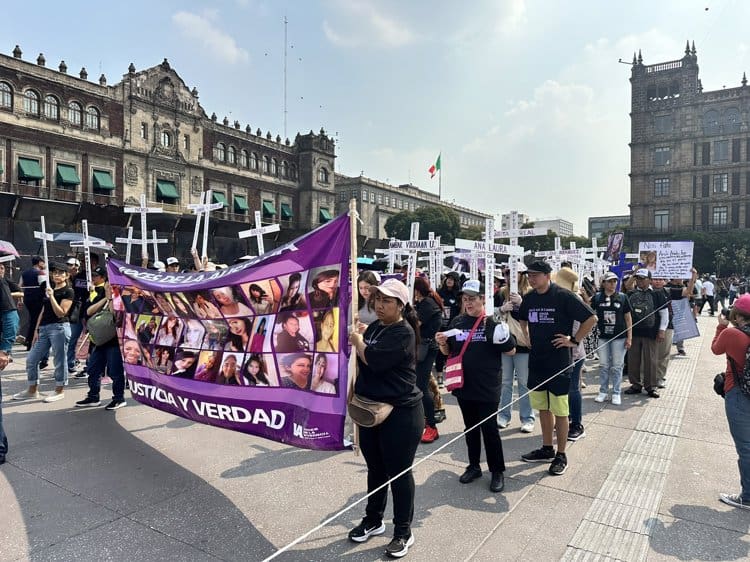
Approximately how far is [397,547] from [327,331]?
1.46m

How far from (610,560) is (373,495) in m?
1.54

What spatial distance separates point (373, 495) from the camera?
3.28 metres

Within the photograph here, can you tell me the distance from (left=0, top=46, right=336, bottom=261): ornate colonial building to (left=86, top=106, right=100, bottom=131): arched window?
8 centimetres

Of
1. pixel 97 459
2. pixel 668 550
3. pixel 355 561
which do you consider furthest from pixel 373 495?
pixel 97 459

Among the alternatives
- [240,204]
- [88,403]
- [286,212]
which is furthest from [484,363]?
[286,212]

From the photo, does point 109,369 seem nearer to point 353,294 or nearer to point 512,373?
point 353,294

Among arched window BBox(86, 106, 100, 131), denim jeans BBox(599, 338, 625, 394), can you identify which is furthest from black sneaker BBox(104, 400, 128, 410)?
arched window BBox(86, 106, 100, 131)

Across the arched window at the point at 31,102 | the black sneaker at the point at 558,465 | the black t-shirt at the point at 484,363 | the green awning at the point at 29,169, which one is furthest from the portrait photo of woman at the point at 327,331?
the arched window at the point at 31,102

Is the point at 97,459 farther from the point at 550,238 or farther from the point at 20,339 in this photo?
the point at 550,238

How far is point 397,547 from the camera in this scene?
3104 millimetres

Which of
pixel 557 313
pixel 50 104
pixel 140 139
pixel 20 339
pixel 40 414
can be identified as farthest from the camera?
pixel 140 139

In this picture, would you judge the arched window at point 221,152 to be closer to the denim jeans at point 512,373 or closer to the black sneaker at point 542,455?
the denim jeans at point 512,373

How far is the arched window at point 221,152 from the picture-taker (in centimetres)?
5378

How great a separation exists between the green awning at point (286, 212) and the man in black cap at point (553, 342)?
6062 centimetres
